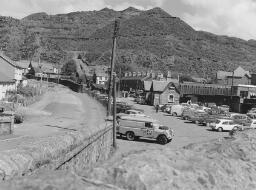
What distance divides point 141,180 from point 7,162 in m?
2.70

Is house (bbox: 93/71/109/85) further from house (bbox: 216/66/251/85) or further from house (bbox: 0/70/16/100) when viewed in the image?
house (bbox: 0/70/16/100)

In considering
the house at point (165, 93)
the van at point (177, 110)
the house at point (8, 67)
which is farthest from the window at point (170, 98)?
the house at point (8, 67)

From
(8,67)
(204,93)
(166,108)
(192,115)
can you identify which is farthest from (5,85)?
(204,93)

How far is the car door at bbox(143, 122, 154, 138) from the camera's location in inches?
1554

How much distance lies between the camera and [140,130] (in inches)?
1550

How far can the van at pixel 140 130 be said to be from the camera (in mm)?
39438

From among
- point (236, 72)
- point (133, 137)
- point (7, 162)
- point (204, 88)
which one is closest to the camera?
point (7, 162)

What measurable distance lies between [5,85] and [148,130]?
3057 centimetres

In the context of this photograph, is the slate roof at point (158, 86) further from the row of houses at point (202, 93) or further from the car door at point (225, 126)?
the car door at point (225, 126)

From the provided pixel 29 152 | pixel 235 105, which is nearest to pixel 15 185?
pixel 29 152

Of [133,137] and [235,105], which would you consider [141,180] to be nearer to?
[133,137]

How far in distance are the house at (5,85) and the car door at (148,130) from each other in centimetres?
2507

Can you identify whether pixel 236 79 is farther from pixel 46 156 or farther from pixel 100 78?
pixel 46 156

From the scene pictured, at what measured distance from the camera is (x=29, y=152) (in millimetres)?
6438
